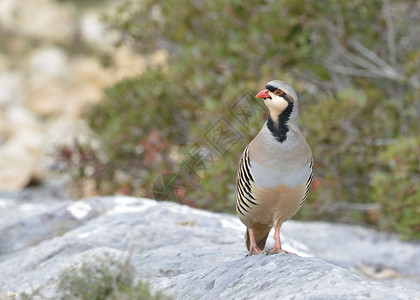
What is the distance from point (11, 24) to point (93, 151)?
68.3ft

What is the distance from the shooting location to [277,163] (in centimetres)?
405

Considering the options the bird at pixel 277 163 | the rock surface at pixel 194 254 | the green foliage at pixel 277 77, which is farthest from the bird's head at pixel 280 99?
the green foliage at pixel 277 77

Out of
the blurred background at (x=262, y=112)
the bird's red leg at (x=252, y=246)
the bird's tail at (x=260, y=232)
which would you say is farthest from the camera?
the blurred background at (x=262, y=112)

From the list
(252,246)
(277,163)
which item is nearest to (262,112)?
(252,246)

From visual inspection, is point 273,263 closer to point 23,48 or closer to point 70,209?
point 70,209

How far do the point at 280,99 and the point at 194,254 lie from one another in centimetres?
150

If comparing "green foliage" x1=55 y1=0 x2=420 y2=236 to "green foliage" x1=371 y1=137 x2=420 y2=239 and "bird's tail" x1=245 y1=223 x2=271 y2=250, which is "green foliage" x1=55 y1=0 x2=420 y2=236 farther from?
"bird's tail" x1=245 y1=223 x2=271 y2=250

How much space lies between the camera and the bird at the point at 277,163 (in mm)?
4062

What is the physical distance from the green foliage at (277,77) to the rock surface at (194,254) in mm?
715

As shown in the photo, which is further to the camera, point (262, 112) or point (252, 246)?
point (262, 112)

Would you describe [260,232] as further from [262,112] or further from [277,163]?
[262,112]

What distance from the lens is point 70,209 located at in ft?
21.9

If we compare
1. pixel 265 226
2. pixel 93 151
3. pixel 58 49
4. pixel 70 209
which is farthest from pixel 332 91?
pixel 58 49

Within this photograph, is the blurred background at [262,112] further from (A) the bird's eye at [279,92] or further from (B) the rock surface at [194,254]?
(A) the bird's eye at [279,92]
